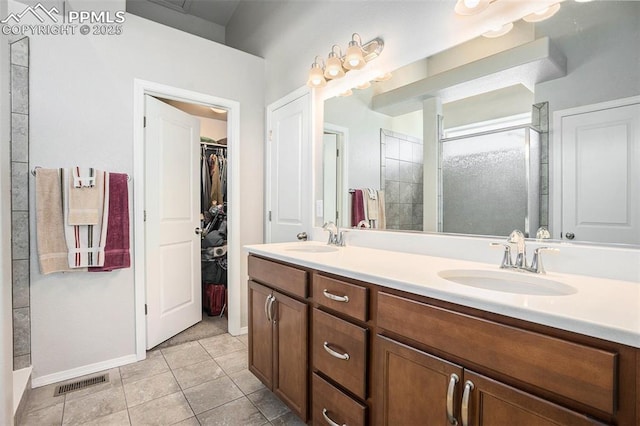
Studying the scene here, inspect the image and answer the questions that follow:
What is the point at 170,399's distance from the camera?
1812 millimetres

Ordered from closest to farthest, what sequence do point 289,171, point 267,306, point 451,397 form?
1. point 451,397
2. point 267,306
3. point 289,171

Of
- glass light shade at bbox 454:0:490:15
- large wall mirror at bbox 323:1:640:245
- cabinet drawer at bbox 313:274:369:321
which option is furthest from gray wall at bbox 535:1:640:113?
cabinet drawer at bbox 313:274:369:321

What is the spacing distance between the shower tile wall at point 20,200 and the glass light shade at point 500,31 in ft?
8.54

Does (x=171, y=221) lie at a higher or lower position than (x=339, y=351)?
higher

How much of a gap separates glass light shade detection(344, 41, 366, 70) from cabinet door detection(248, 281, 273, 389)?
4.62ft

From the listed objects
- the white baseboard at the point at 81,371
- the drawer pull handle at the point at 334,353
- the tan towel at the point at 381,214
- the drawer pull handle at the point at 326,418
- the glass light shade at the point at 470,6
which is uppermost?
the glass light shade at the point at 470,6

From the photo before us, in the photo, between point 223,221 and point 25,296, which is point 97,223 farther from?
point 223,221

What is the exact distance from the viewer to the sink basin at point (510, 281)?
1.01 metres

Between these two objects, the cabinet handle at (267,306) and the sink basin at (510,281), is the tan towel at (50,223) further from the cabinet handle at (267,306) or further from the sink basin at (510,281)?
the sink basin at (510,281)

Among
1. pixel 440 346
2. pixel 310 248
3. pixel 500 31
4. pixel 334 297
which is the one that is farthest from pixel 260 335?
pixel 500 31

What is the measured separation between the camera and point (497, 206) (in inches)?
54.1

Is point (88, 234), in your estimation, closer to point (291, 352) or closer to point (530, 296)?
point (291, 352)

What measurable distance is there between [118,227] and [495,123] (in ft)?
7.87

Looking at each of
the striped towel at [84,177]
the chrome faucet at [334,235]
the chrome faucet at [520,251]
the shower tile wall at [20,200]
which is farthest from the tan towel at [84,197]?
the chrome faucet at [520,251]
